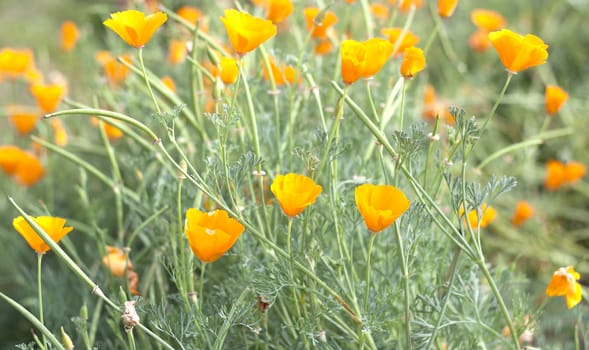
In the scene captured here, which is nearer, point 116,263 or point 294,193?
point 294,193

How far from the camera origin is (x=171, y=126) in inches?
31.0

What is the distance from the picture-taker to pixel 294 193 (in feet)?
2.37

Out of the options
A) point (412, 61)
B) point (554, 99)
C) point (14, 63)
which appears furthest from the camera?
point (14, 63)

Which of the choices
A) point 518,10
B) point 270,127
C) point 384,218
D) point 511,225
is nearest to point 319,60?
point 270,127

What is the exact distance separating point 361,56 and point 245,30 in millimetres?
142

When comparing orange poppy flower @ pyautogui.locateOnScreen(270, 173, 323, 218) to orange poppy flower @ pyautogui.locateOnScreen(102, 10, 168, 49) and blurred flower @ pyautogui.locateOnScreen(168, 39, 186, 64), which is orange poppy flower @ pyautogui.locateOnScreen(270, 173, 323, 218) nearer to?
orange poppy flower @ pyautogui.locateOnScreen(102, 10, 168, 49)

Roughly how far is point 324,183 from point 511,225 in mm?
804

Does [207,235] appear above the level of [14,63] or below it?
above

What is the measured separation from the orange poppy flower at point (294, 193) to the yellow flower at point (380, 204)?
0.15ft

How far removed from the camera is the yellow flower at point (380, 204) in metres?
0.70

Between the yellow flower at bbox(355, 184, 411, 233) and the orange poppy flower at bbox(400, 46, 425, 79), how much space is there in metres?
0.19

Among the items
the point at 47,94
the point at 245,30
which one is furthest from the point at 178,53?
the point at 245,30

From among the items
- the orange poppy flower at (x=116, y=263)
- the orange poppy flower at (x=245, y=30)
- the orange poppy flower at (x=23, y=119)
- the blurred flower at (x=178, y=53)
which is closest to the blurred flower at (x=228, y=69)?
the orange poppy flower at (x=245, y=30)

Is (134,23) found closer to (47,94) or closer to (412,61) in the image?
(412,61)
